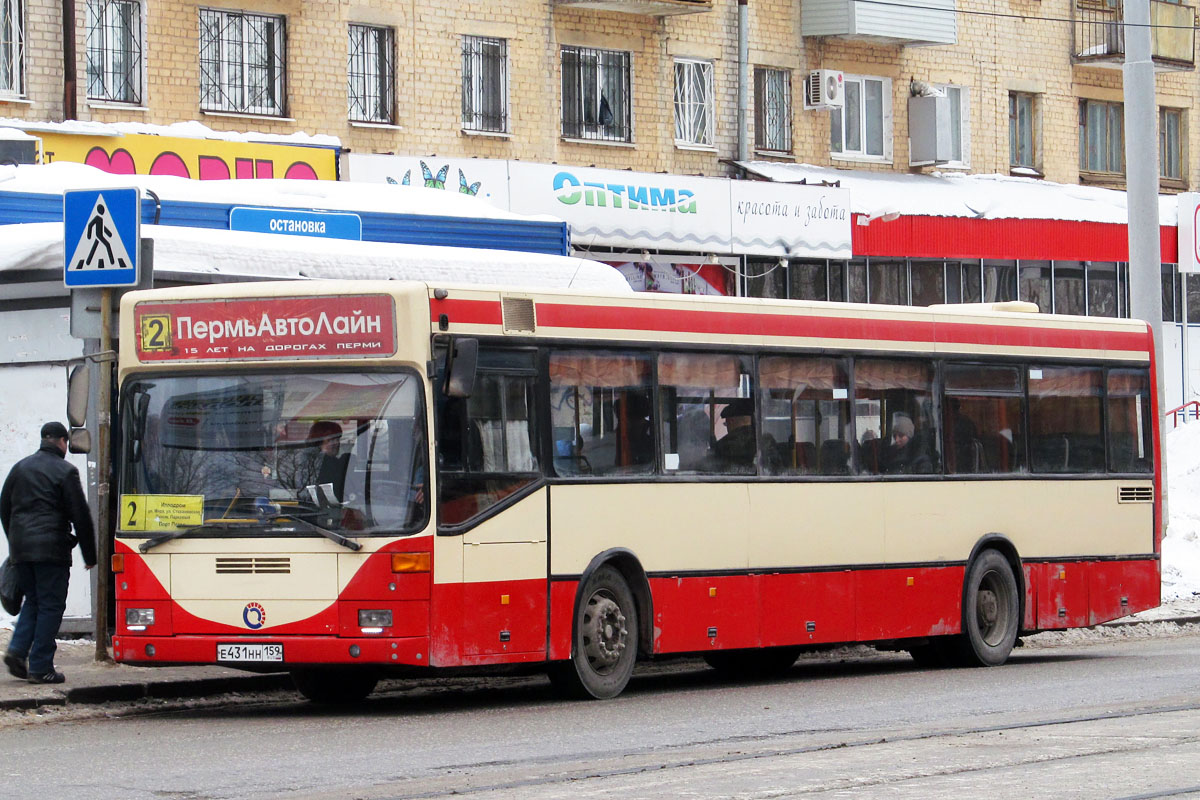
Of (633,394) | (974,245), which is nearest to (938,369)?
(633,394)

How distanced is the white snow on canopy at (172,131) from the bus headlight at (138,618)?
11.9 metres

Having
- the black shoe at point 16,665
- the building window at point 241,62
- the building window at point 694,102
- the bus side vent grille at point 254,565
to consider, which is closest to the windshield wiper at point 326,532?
the bus side vent grille at point 254,565

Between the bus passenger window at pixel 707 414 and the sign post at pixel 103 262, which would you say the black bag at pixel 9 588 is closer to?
the sign post at pixel 103 262

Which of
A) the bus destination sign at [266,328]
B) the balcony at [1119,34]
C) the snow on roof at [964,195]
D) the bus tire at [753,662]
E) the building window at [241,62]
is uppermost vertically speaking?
the balcony at [1119,34]

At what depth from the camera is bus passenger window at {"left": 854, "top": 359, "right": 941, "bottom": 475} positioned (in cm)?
1552

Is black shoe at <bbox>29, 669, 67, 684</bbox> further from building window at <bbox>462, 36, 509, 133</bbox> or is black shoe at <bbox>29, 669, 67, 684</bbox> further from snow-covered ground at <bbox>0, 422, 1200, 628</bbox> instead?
building window at <bbox>462, 36, 509, 133</bbox>

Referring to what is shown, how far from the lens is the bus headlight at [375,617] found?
12055 millimetres

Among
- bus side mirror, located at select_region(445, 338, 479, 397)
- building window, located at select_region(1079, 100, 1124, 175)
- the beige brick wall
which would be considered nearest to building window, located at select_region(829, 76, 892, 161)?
the beige brick wall

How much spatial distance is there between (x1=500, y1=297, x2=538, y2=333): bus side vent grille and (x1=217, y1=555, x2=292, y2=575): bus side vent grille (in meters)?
1.96

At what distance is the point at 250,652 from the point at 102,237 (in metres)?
3.21

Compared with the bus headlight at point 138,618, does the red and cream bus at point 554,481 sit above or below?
above

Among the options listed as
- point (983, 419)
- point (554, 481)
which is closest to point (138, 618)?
point (554, 481)

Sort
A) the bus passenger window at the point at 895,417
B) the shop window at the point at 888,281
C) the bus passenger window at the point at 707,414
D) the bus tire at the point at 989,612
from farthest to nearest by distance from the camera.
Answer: the shop window at the point at 888,281 < the bus tire at the point at 989,612 < the bus passenger window at the point at 895,417 < the bus passenger window at the point at 707,414

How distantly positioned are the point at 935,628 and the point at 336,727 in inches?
232
